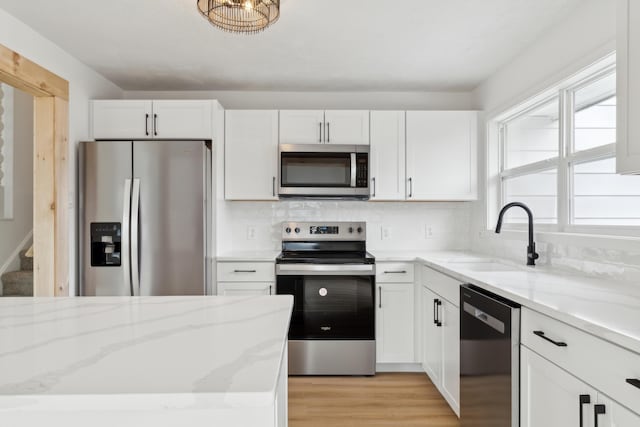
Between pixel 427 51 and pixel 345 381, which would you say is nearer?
pixel 427 51

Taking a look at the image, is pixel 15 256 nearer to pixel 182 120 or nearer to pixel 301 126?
pixel 182 120

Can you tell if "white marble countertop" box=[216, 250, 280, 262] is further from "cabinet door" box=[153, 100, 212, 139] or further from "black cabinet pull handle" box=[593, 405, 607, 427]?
"black cabinet pull handle" box=[593, 405, 607, 427]

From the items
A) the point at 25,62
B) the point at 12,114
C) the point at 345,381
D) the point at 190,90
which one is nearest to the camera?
the point at 25,62

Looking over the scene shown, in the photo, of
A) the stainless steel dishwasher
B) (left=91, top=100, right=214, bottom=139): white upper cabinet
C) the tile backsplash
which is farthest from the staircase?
the stainless steel dishwasher

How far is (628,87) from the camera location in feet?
4.41

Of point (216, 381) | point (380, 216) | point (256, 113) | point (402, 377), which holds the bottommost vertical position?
point (402, 377)

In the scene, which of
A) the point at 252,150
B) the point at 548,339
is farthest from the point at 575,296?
the point at 252,150

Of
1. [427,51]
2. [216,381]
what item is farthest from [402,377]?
[216,381]

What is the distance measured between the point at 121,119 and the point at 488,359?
2.93m

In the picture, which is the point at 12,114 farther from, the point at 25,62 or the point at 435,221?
the point at 435,221

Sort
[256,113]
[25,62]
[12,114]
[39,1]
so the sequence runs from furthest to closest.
Answer: [12,114] < [256,113] < [25,62] < [39,1]

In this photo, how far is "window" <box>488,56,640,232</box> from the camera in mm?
2014

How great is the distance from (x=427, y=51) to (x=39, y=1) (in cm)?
224

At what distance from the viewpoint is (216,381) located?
2.22 feet
